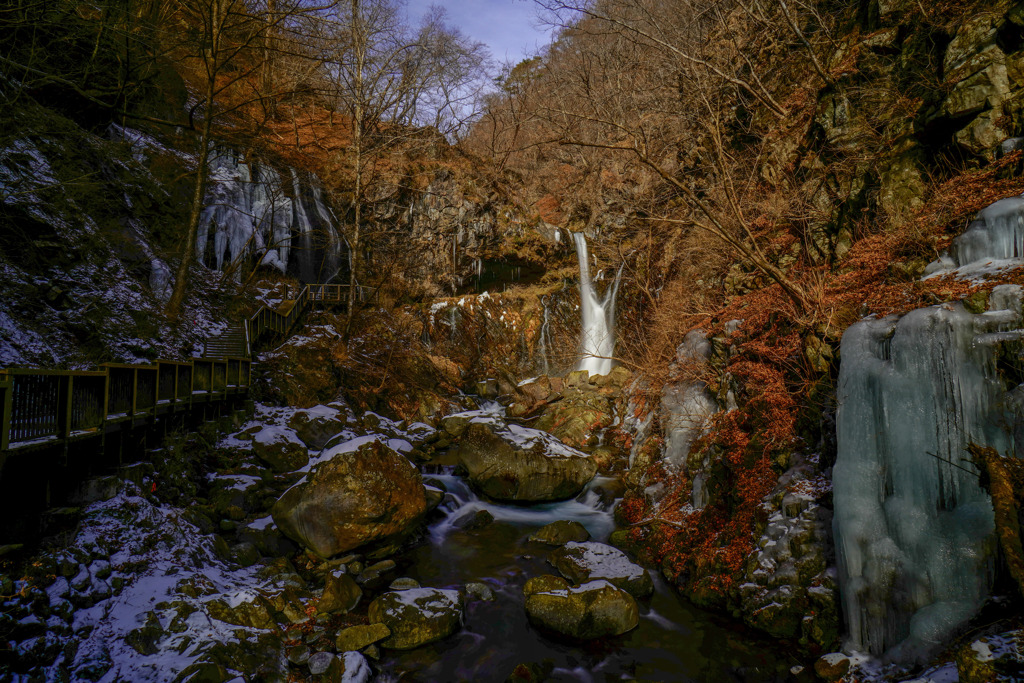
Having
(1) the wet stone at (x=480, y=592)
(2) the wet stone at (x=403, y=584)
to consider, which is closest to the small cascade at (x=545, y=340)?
(1) the wet stone at (x=480, y=592)

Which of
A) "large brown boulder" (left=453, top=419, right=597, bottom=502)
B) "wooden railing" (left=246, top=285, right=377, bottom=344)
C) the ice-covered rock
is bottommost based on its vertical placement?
"large brown boulder" (left=453, top=419, right=597, bottom=502)

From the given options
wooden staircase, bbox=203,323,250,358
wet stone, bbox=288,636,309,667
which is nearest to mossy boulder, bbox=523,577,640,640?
wet stone, bbox=288,636,309,667

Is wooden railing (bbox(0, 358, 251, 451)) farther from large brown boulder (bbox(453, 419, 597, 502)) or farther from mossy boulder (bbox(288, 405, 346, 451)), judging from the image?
large brown boulder (bbox(453, 419, 597, 502))

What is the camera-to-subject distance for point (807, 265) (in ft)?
32.1

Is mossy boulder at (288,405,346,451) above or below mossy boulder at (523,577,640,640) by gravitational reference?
above

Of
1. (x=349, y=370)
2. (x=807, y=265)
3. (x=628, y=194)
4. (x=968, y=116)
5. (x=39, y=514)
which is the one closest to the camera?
(x=39, y=514)

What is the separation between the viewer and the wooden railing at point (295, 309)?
14.1 metres

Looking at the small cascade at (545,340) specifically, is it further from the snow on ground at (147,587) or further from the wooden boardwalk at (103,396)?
the snow on ground at (147,587)

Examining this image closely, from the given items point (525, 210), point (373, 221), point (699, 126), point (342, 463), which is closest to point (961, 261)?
point (342, 463)

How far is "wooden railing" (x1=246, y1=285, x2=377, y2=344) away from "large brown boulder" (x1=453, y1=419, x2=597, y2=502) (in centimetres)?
778

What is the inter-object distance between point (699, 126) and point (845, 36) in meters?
5.31

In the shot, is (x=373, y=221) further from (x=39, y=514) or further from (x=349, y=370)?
(x=39, y=514)

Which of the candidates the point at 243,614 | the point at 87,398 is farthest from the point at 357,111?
the point at 243,614

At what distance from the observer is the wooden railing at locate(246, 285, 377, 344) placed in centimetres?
1408
